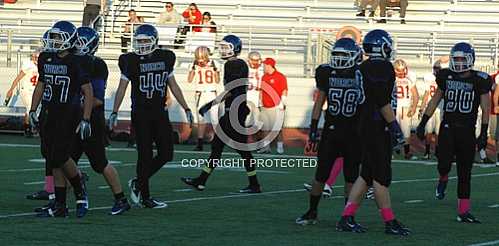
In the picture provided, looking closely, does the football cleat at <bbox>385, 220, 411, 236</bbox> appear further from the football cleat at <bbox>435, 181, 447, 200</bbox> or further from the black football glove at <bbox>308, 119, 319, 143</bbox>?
the football cleat at <bbox>435, 181, 447, 200</bbox>

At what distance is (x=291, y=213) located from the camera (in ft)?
38.3

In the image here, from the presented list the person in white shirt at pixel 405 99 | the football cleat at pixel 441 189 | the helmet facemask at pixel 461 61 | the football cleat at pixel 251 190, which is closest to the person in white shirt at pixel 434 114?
the person in white shirt at pixel 405 99

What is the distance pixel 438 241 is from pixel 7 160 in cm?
910

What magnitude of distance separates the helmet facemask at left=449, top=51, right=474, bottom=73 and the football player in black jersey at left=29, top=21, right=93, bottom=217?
3.43m

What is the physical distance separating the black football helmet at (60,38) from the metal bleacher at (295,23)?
13987 millimetres

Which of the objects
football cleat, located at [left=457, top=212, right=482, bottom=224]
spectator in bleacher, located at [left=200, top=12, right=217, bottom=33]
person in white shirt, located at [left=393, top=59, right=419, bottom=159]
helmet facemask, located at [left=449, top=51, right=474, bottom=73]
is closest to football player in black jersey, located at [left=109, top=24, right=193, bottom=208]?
helmet facemask, located at [left=449, top=51, right=474, bottom=73]

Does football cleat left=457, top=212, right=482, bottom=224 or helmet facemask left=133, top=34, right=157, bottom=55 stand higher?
helmet facemask left=133, top=34, right=157, bottom=55

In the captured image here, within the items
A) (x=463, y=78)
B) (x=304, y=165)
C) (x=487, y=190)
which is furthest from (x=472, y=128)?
(x=304, y=165)

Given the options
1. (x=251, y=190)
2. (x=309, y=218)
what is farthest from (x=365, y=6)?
(x=309, y=218)

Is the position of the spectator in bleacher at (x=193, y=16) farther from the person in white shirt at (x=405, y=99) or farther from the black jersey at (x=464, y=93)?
the black jersey at (x=464, y=93)

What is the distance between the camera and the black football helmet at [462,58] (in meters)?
11.5

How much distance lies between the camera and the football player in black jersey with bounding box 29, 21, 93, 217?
415 inches

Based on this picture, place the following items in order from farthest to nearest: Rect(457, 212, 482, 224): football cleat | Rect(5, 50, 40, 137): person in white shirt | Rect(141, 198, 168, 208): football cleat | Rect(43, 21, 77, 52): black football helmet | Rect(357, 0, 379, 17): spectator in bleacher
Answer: Rect(357, 0, 379, 17): spectator in bleacher → Rect(5, 50, 40, 137): person in white shirt → Rect(141, 198, 168, 208): football cleat → Rect(457, 212, 482, 224): football cleat → Rect(43, 21, 77, 52): black football helmet

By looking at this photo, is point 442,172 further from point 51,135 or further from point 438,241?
point 51,135
